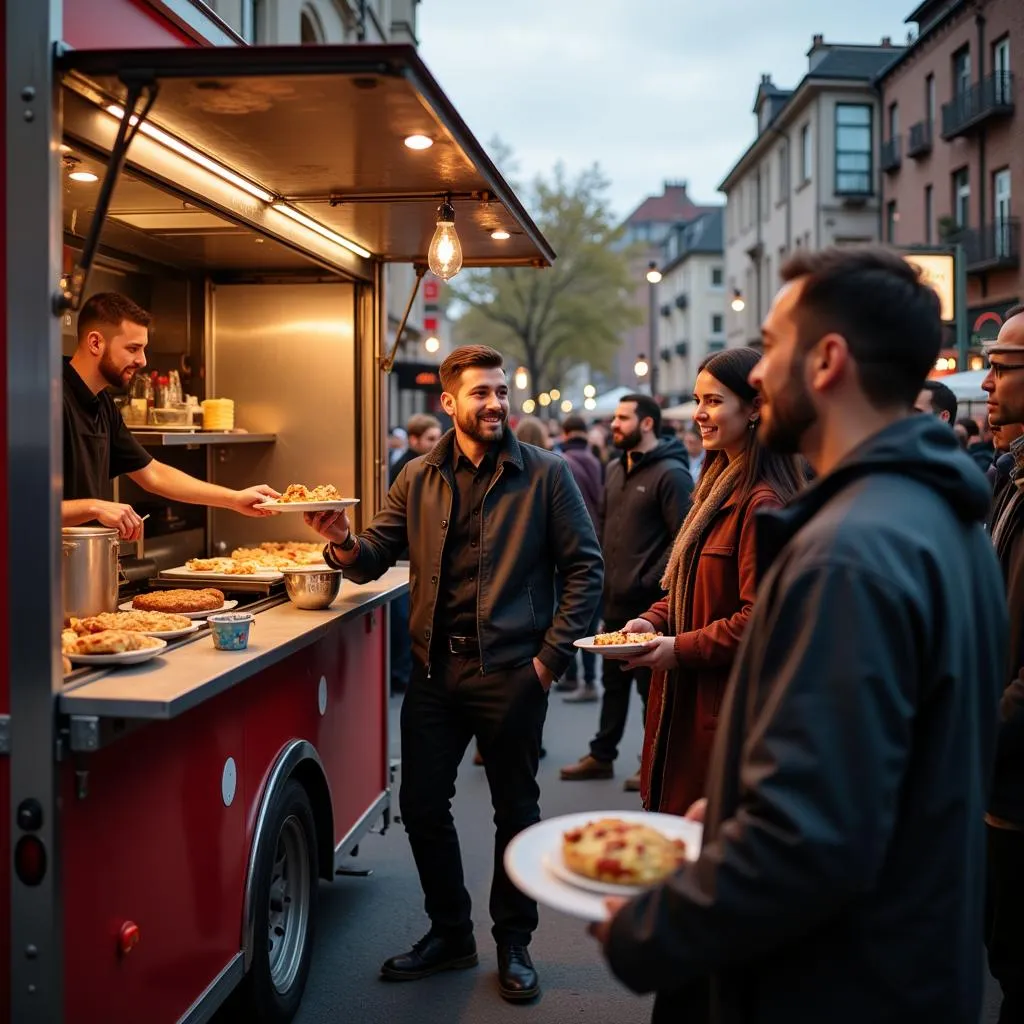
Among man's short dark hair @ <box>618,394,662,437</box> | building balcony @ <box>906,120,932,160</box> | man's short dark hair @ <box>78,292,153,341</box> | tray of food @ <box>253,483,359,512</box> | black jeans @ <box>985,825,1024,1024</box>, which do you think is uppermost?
building balcony @ <box>906,120,932,160</box>

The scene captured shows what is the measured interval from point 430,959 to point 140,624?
6.55ft

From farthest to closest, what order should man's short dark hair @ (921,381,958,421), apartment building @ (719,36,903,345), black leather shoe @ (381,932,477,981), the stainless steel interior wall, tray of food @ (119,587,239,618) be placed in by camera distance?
apartment building @ (719,36,903,345) < man's short dark hair @ (921,381,958,421) < the stainless steel interior wall < black leather shoe @ (381,932,477,981) < tray of food @ (119,587,239,618)

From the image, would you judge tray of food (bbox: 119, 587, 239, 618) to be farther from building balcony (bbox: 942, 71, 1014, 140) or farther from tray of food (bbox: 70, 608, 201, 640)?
building balcony (bbox: 942, 71, 1014, 140)

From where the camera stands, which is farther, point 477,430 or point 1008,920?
point 477,430

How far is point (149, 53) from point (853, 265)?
2.05m

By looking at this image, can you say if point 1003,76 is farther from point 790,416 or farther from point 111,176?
point 790,416

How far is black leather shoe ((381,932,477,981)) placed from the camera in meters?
5.02

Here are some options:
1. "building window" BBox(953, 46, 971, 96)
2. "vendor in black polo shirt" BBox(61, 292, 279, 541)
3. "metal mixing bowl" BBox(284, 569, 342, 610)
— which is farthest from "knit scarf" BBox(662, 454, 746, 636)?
"building window" BBox(953, 46, 971, 96)

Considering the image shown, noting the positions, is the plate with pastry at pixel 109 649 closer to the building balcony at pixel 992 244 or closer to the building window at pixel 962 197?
the building balcony at pixel 992 244

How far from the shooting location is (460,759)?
4.96 m

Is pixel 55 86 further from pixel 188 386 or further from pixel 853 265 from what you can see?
pixel 188 386

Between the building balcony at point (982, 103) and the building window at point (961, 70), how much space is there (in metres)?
0.57

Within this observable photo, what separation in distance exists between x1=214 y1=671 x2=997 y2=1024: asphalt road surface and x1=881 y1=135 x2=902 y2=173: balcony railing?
3107 centimetres

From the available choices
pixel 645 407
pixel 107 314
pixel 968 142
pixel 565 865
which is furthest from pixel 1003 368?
pixel 968 142
